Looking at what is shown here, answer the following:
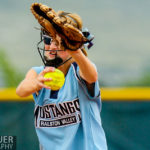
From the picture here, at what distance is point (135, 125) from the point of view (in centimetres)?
295

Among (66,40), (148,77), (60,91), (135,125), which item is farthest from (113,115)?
(148,77)

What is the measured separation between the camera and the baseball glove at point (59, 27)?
5.20 ft

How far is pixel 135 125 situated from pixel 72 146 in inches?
48.2

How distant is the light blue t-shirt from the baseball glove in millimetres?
290

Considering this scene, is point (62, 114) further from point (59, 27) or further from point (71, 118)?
point (59, 27)

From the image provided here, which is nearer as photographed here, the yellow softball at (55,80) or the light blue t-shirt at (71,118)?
the yellow softball at (55,80)

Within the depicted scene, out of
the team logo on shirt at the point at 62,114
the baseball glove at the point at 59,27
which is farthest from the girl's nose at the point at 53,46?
the team logo on shirt at the point at 62,114

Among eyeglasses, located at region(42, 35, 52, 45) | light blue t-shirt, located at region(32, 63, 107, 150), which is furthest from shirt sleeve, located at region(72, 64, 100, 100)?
eyeglasses, located at region(42, 35, 52, 45)

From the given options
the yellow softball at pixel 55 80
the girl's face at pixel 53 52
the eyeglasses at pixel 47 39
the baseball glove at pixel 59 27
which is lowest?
the yellow softball at pixel 55 80

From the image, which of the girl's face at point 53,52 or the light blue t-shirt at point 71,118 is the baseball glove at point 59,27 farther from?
the light blue t-shirt at point 71,118

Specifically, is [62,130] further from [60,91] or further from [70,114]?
[60,91]

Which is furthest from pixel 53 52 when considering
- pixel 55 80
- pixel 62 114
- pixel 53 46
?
pixel 62 114

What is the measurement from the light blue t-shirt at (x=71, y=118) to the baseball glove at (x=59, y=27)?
11.4 inches

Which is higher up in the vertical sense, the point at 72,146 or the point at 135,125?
the point at 72,146
